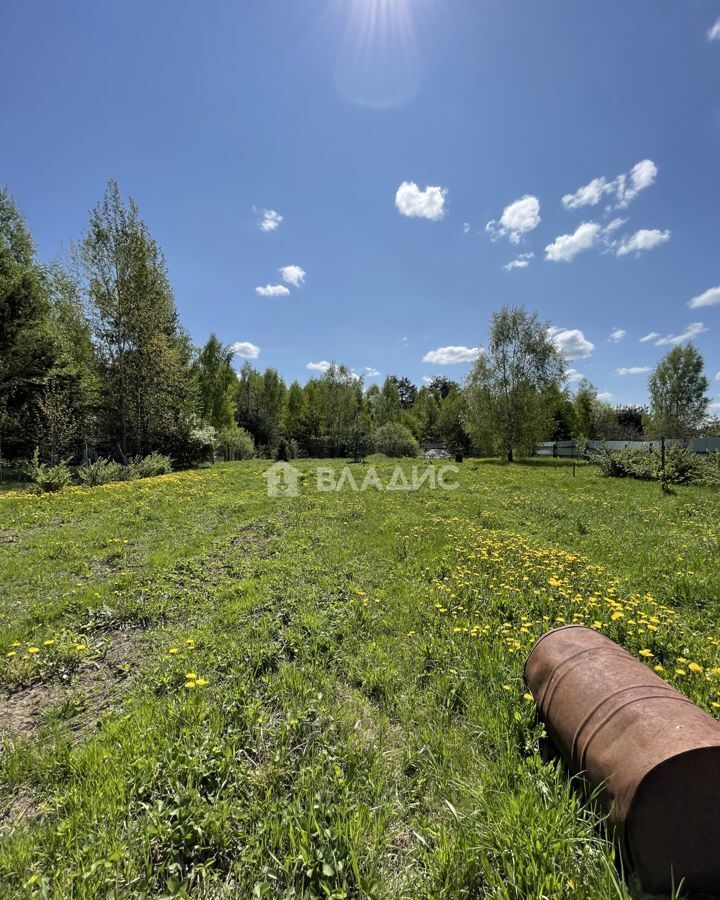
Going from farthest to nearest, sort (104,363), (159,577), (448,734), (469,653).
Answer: (104,363) → (159,577) → (469,653) → (448,734)

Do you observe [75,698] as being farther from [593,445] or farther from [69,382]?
[593,445]

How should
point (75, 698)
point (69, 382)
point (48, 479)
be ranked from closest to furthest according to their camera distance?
point (75, 698) < point (48, 479) < point (69, 382)

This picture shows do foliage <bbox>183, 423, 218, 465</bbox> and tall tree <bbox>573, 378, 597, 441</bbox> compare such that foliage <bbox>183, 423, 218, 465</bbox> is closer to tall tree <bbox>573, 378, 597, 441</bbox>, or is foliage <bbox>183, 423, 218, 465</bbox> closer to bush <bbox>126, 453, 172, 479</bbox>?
bush <bbox>126, 453, 172, 479</bbox>

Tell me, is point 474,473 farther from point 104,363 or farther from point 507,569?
point 104,363

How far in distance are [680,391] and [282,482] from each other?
137ft

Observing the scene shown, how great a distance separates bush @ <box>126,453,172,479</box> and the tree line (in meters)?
3.40

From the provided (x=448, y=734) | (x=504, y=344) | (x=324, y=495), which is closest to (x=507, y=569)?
(x=448, y=734)

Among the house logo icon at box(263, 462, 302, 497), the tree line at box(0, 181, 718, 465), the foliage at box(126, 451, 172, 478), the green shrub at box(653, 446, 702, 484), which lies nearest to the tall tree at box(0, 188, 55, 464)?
the tree line at box(0, 181, 718, 465)

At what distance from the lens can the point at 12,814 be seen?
Result: 214 cm

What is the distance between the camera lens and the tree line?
1770 centimetres

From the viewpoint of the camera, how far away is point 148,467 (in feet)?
56.9

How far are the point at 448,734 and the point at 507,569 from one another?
3407 millimetres

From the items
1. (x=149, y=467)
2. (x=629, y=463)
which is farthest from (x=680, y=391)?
(x=149, y=467)

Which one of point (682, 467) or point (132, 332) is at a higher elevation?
point (132, 332)
